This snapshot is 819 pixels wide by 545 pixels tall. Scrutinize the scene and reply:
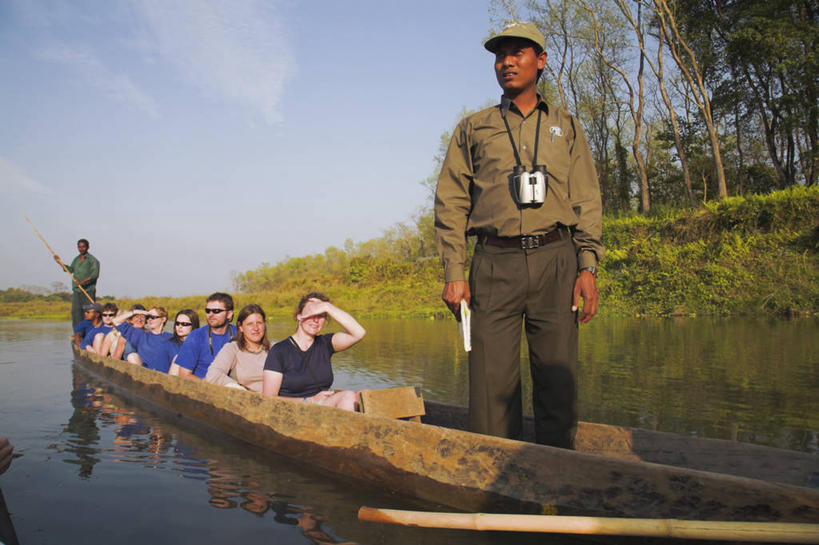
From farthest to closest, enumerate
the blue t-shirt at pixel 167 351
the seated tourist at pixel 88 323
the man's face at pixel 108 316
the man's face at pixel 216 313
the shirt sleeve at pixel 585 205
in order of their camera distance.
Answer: the seated tourist at pixel 88 323
the man's face at pixel 108 316
the blue t-shirt at pixel 167 351
the man's face at pixel 216 313
the shirt sleeve at pixel 585 205

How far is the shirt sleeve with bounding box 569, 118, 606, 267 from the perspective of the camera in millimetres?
2951

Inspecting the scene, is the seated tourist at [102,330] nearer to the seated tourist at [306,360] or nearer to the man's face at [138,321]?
the man's face at [138,321]

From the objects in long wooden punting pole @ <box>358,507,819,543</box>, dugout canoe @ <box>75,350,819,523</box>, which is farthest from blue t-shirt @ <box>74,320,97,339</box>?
long wooden punting pole @ <box>358,507,819,543</box>

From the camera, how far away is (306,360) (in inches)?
174

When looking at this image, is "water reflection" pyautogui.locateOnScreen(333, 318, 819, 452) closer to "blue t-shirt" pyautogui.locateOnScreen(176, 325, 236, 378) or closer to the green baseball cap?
"blue t-shirt" pyautogui.locateOnScreen(176, 325, 236, 378)

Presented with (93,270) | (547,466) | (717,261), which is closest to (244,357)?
(547,466)

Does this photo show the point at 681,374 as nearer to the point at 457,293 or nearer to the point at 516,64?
the point at 457,293

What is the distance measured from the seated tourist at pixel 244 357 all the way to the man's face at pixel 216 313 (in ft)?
1.44

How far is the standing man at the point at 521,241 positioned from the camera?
9.43 feet

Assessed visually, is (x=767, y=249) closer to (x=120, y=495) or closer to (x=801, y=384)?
(x=801, y=384)

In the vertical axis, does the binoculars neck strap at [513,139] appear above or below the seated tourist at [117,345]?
above

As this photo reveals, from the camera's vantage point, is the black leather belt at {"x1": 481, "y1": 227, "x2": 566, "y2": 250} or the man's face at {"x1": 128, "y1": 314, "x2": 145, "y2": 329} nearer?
the black leather belt at {"x1": 481, "y1": 227, "x2": 566, "y2": 250}

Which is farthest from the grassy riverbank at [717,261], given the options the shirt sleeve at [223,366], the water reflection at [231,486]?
the water reflection at [231,486]

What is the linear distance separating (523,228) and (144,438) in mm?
3567
